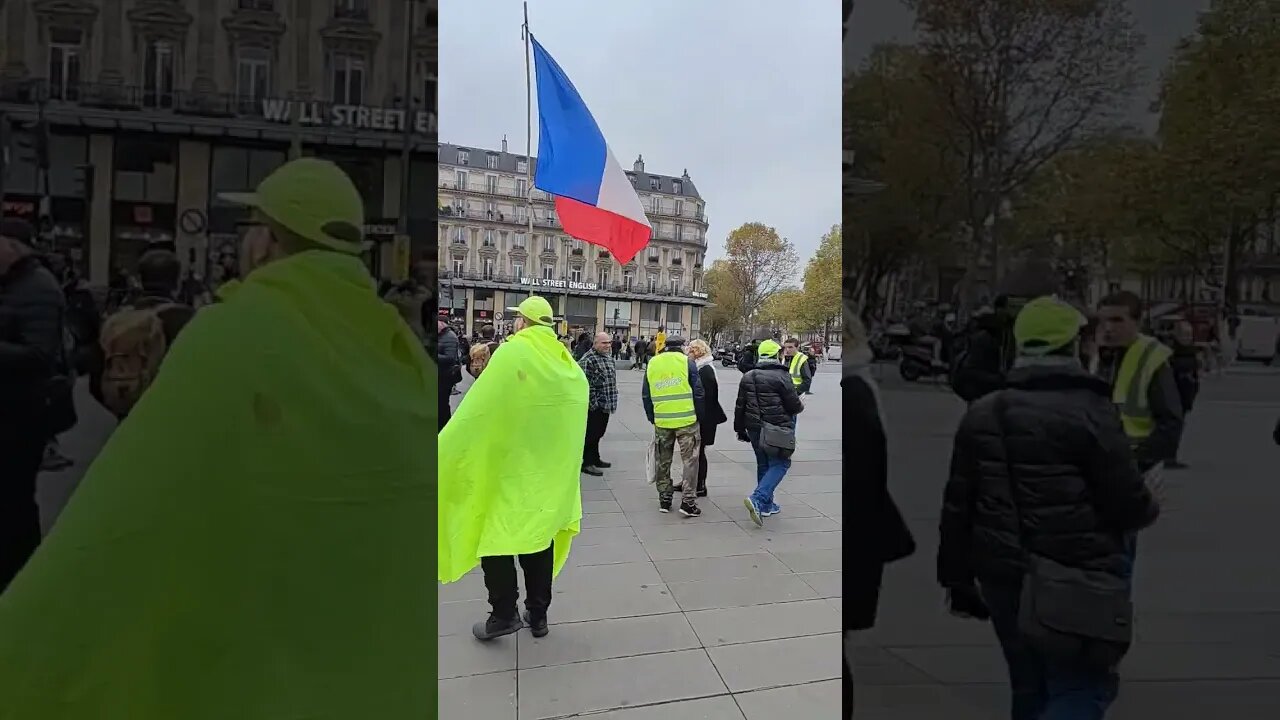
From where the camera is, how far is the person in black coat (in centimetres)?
159

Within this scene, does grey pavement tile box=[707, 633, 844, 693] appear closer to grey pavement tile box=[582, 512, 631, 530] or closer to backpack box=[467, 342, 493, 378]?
grey pavement tile box=[582, 512, 631, 530]

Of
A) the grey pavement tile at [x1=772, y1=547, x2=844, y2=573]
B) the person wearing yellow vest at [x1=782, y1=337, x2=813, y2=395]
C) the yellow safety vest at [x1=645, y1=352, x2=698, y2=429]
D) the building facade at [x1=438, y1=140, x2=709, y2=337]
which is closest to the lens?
the grey pavement tile at [x1=772, y1=547, x2=844, y2=573]

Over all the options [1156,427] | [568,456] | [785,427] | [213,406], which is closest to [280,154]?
[213,406]

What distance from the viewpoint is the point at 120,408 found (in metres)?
1.36

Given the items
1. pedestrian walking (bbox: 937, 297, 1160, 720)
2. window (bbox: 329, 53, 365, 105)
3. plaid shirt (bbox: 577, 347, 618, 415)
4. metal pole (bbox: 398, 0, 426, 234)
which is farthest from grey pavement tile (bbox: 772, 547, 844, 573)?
window (bbox: 329, 53, 365, 105)

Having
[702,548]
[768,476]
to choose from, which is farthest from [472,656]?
[768,476]

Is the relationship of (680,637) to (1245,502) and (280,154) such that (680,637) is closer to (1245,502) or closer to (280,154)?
(1245,502)

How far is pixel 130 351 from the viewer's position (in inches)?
54.3

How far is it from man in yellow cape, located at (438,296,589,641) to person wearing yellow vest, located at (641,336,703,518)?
9.37 ft

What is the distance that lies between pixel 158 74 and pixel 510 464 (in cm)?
223

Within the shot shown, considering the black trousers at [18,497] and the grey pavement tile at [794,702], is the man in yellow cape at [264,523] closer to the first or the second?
the black trousers at [18,497]

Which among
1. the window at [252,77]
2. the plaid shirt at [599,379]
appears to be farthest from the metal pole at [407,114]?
the plaid shirt at [599,379]

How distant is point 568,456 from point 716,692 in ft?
4.13

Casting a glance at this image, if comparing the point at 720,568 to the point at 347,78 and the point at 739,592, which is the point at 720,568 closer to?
the point at 739,592
